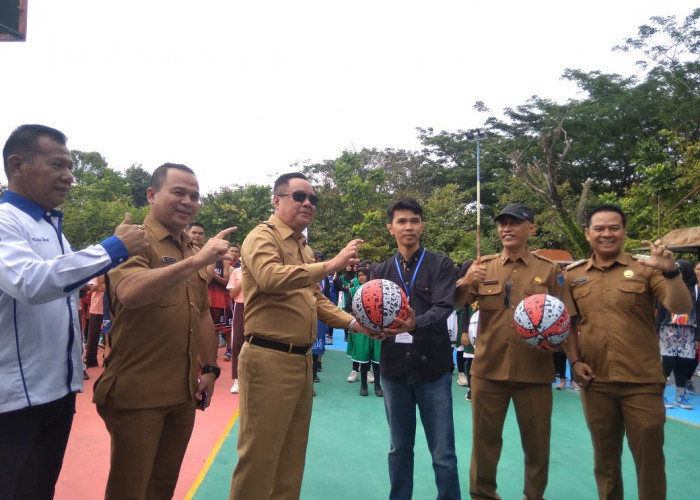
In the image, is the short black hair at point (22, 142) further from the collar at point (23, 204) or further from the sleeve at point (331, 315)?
the sleeve at point (331, 315)

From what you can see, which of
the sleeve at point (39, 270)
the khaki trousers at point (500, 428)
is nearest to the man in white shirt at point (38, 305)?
the sleeve at point (39, 270)

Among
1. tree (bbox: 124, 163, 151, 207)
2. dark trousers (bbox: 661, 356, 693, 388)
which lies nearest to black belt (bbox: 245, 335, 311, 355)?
dark trousers (bbox: 661, 356, 693, 388)

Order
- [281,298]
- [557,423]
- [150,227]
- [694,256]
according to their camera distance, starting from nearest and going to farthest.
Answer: [150,227], [281,298], [557,423], [694,256]

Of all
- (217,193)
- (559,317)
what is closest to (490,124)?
(217,193)

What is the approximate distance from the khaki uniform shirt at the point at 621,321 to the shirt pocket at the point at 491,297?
1.72 feet

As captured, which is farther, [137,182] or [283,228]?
[137,182]

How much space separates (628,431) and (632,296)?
0.89m

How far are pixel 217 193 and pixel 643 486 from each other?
110ft

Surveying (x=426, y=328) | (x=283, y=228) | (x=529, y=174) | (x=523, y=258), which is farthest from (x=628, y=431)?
(x=529, y=174)

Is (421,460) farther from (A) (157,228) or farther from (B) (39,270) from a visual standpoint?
(B) (39,270)

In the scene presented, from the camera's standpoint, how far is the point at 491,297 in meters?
3.73

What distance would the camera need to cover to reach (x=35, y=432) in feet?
6.95

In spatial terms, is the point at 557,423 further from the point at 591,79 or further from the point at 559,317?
the point at 591,79

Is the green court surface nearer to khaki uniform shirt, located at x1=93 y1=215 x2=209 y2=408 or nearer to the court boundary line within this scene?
the court boundary line
